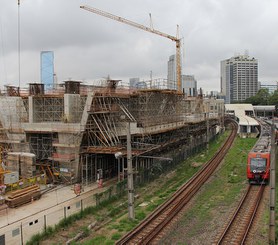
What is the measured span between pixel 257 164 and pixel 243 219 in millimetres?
8806

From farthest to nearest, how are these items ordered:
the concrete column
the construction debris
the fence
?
1. the concrete column
2. the construction debris
3. the fence

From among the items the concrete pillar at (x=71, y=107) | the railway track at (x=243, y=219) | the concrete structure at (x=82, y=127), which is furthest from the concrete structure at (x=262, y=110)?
the railway track at (x=243, y=219)

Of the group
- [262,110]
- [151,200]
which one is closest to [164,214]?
[151,200]

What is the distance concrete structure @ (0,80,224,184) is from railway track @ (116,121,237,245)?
5.08 meters

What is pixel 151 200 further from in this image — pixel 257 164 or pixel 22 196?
pixel 22 196

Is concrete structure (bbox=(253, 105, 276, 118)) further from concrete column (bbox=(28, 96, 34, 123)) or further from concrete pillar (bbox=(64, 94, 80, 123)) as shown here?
concrete column (bbox=(28, 96, 34, 123))

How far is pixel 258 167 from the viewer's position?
27891 millimetres

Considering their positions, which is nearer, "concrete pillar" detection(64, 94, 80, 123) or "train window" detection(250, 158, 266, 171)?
"train window" detection(250, 158, 266, 171)

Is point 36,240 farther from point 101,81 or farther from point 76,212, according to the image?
point 101,81

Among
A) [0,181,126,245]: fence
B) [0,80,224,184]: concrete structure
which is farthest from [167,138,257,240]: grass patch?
[0,80,224,184]: concrete structure

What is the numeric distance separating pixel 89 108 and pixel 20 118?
10782 millimetres

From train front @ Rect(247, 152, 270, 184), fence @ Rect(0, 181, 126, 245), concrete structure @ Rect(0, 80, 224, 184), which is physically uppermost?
concrete structure @ Rect(0, 80, 224, 184)

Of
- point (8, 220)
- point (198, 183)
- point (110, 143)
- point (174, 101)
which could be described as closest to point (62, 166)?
point (110, 143)

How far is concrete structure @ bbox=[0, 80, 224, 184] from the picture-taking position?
31.7m
